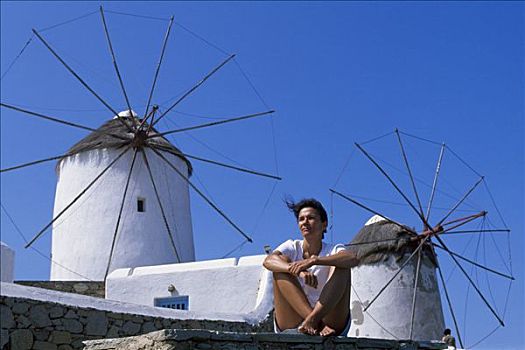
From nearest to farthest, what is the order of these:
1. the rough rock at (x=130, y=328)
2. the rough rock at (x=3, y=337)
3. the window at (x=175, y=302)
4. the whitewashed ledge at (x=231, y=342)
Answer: the whitewashed ledge at (x=231, y=342)
the rough rock at (x=3, y=337)
the rough rock at (x=130, y=328)
the window at (x=175, y=302)

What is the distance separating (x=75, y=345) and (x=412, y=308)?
35.2ft

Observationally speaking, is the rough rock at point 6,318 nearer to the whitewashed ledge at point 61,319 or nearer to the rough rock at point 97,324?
the whitewashed ledge at point 61,319

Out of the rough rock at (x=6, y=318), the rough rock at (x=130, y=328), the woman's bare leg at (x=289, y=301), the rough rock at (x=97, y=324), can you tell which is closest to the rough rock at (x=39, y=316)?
the rough rock at (x=6, y=318)

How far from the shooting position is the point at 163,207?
15.6 metres

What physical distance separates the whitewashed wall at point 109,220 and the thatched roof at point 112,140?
136mm

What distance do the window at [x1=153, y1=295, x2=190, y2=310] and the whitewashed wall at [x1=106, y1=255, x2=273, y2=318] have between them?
0.06m

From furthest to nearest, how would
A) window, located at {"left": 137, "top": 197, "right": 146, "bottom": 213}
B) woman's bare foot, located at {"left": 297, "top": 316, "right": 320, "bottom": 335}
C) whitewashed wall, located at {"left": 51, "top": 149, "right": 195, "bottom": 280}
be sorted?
window, located at {"left": 137, "top": 197, "right": 146, "bottom": 213}
whitewashed wall, located at {"left": 51, "top": 149, "right": 195, "bottom": 280}
woman's bare foot, located at {"left": 297, "top": 316, "right": 320, "bottom": 335}

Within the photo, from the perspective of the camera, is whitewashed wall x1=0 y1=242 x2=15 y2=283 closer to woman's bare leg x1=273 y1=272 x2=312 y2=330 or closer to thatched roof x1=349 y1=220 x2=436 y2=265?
thatched roof x1=349 y1=220 x2=436 y2=265

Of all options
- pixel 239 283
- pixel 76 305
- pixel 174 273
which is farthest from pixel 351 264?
pixel 174 273

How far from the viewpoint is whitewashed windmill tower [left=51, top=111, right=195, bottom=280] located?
48.7 ft

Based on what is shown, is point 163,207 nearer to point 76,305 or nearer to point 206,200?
point 206,200

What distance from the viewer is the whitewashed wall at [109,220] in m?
14.8

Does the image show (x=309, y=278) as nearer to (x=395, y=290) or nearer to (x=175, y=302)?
(x=175, y=302)

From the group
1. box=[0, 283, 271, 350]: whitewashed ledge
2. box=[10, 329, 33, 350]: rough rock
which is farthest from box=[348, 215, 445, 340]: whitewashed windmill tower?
box=[10, 329, 33, 350]: rough rock
